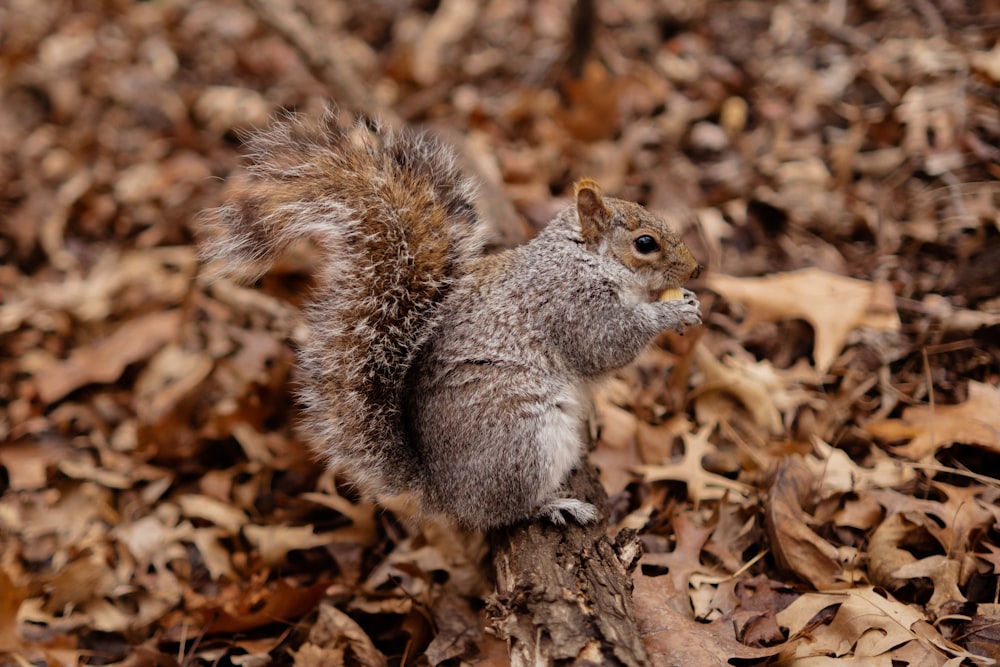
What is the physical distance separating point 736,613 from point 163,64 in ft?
21.8

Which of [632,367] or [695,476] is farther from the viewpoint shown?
[632,367]

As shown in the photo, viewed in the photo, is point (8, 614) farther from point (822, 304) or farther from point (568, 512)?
point (822, 304)

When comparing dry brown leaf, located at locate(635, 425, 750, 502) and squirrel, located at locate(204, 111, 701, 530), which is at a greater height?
squirrel, located at locate(204, 111, 701, 530)

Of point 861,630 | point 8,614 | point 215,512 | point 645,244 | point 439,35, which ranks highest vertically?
point 439,35

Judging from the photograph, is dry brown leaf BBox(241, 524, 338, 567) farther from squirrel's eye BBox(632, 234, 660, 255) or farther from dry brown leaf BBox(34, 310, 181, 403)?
squirrel's eye BBox(632, 234, 660, 255)

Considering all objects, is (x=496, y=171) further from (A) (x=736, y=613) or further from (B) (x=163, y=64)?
(B) (x=163, y=64)

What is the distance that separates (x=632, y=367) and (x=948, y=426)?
4.32 ft

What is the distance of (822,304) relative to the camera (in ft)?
11.6

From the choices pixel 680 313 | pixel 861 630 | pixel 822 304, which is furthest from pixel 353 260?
pixel 822 304

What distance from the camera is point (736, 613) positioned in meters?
2.56

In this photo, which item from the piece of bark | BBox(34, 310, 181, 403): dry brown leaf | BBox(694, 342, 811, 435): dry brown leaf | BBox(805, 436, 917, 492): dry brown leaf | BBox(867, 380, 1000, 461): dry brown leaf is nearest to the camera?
the piece of bark

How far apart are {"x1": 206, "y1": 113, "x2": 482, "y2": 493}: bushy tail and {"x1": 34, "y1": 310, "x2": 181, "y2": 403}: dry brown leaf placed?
185 cm

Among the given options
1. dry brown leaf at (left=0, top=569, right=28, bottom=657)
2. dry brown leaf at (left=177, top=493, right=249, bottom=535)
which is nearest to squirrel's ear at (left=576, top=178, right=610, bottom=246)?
dry brown leaf at (left=177, top=493, right=249, bottom=535)

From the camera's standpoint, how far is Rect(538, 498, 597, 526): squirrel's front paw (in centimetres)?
249
